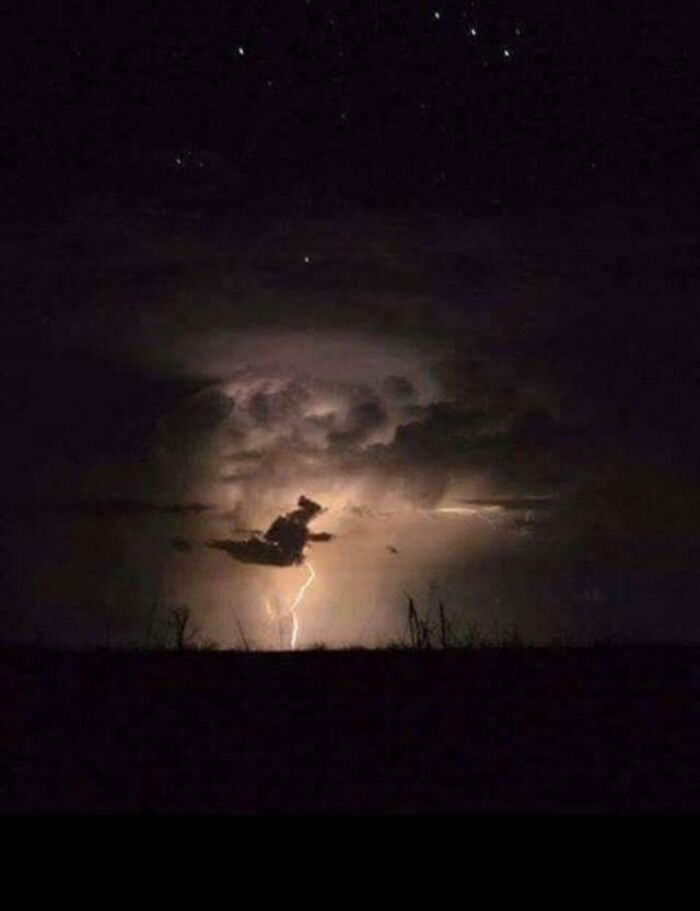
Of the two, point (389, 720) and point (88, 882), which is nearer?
point (88, 882)

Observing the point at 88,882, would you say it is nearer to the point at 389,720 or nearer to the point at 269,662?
the point at 389,720

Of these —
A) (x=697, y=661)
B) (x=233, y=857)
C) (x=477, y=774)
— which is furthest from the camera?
(x=697, y=661)

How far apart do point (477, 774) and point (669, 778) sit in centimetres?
56

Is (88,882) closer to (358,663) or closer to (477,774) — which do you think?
(477,774)

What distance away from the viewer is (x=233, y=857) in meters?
2.83

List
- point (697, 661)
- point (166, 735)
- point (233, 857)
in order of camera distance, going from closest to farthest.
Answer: point (233, 857)
point (166, 735)
point (697, 661)

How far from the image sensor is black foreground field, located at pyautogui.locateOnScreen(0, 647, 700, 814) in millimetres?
3389

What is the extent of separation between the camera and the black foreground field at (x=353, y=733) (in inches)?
133

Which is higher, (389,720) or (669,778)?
(389,720)

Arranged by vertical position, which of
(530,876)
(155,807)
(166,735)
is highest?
(166,735)

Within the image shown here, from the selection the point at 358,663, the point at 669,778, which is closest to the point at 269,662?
the point at 358,663

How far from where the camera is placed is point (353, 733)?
4.04m

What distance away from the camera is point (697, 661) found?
16.8ft

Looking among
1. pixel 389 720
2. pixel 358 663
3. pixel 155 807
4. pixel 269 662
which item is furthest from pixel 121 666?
pixel 155 807
